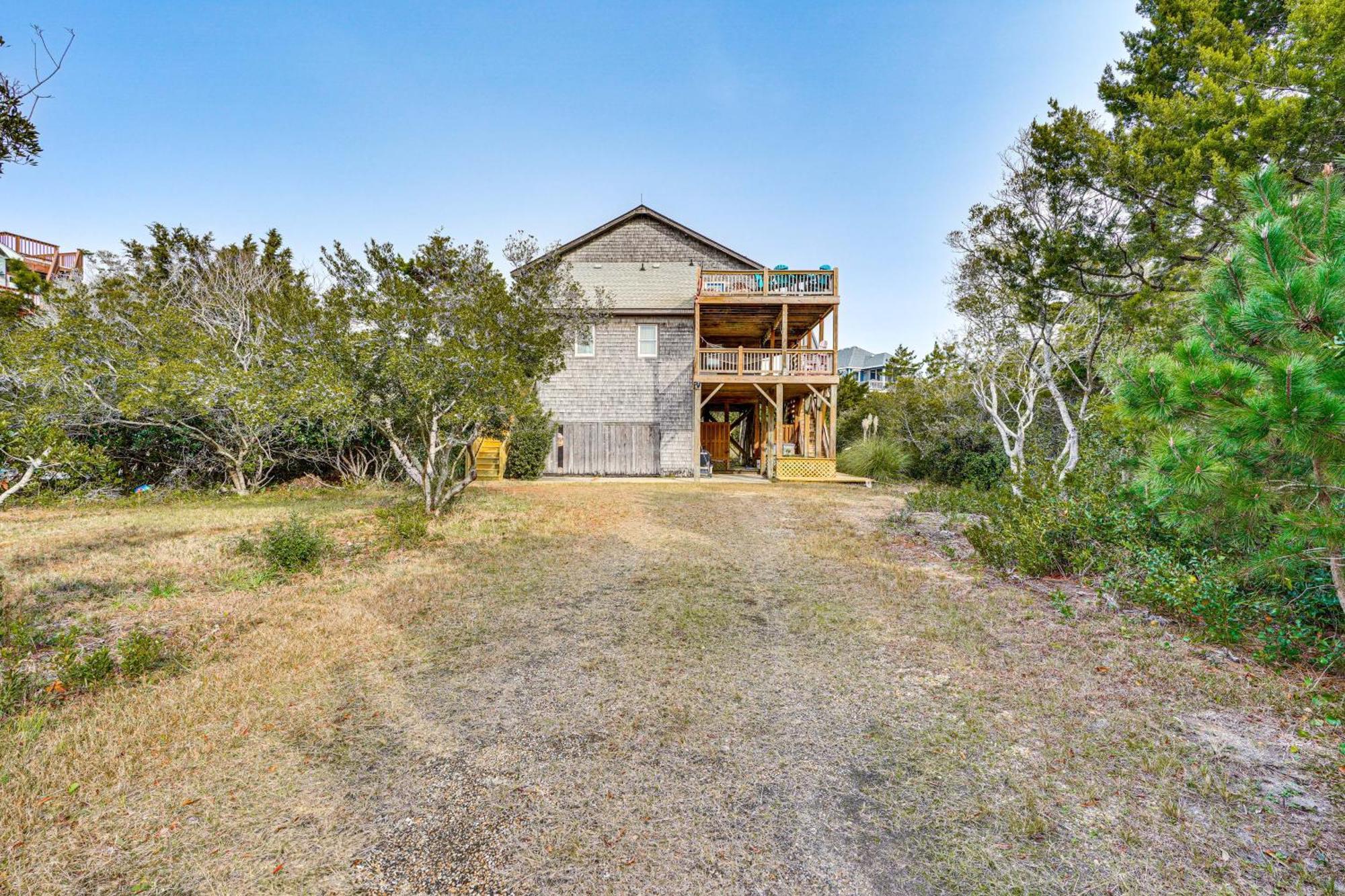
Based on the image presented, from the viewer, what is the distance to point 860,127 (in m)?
13.8

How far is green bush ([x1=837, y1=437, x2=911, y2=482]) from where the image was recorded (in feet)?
54.5

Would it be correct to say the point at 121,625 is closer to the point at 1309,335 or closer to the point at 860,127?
the point at 1309,335

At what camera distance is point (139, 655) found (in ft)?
11.3

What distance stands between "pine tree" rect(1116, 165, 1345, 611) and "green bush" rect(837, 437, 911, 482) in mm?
13534

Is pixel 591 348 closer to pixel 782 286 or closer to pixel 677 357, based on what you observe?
pixel 677 357

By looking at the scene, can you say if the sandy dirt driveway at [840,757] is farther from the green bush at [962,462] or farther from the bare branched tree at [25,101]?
the green bush at [962,462]

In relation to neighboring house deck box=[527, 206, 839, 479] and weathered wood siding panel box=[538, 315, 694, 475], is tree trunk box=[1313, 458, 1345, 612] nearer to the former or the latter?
neighboring house deck box=[527, 206, 839, 479]

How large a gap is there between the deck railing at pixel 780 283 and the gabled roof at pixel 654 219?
2.00 m

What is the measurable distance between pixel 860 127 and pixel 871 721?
15126mm

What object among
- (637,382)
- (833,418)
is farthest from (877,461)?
(637,382)

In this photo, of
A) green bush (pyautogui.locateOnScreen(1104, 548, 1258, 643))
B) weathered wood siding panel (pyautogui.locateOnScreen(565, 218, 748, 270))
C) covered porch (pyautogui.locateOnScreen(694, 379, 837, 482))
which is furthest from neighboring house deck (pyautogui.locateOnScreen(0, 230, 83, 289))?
green bush (pyautogui.locateOnScreen(1104, 548, 1258, 643))

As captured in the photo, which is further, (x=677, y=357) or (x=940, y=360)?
(x=677, y=357)

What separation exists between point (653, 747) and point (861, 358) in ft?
197

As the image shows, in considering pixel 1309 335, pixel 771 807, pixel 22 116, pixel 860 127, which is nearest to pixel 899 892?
pixel 771 807
